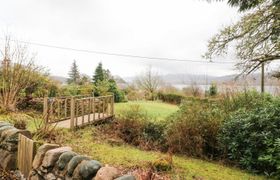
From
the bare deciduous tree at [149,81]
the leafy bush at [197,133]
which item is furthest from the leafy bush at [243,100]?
the bare deciduous tree at [149,81]

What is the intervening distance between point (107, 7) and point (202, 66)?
36.4 ft

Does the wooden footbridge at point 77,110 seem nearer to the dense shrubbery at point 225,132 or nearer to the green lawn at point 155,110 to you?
the green lawn at point 155,110

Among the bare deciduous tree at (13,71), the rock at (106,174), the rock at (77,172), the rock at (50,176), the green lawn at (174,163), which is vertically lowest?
the green lawn at (174,163)

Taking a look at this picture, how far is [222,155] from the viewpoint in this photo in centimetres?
610

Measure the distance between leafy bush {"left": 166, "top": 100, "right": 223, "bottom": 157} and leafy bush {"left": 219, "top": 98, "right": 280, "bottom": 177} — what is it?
30cm

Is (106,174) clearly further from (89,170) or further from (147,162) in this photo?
(147,162)

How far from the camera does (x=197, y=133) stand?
20.3 feet

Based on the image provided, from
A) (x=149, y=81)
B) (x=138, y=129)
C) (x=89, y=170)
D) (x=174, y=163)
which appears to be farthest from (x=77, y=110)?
(x=149, y=81)

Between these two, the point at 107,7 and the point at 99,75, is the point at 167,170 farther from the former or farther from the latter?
the point at 99,75

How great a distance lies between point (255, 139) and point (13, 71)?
948 cm

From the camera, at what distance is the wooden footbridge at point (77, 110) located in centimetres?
832

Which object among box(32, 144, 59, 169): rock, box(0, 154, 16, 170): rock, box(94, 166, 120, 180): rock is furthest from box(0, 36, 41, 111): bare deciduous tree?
box(94, 166, 120, 180): rock

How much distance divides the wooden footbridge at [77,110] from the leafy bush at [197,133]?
146 inches

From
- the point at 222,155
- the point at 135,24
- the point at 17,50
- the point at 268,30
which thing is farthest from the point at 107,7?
the point at 222,155
